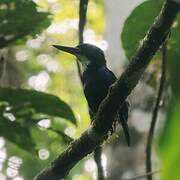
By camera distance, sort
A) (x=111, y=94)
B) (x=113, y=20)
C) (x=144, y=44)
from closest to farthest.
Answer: (x=144, y=44), (x=111, y=94), (x=113, y=20)

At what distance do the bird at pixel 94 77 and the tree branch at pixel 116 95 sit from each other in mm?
477

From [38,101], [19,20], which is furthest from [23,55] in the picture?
[38,101]

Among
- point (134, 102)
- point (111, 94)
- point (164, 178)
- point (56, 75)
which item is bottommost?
point (56, 75)

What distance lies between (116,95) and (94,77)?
1.41 m

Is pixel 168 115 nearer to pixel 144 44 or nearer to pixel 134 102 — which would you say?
pixel 144 44

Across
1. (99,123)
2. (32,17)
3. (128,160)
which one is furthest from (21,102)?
(99,123)

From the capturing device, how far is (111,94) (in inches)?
61.1

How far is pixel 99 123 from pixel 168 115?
1350 millimetres

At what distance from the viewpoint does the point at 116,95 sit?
154cm

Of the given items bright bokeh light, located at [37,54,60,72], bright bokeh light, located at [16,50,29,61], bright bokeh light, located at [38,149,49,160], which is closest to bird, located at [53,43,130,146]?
bright bokeh light, located at [38,149,49,160]

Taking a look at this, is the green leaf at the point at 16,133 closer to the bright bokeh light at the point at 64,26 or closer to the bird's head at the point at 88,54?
the bird's head at the point at 88,54

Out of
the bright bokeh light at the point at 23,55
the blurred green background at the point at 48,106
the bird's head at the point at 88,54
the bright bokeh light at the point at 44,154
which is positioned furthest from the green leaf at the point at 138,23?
the bright bokeh light at the point at 23,55

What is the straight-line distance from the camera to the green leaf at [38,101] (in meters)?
2.62

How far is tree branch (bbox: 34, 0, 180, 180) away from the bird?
1.57ft
